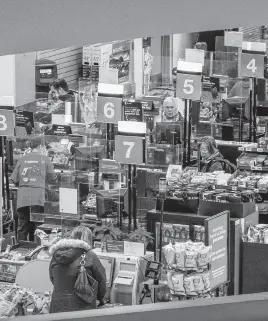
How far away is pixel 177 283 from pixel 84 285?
0.66 m

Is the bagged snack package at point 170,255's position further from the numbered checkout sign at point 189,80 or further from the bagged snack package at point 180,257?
the numbered checkout sign at point 189,80

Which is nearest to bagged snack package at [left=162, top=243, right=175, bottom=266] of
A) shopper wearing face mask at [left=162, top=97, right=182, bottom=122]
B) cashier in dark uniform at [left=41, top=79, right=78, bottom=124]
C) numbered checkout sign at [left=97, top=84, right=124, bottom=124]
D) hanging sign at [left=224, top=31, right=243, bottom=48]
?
numbered checkout sign at [left=97, top=84, right=124, bottom=124]

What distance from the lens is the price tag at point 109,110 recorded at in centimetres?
1009

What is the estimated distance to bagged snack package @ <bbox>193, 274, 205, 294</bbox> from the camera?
5.54 meters

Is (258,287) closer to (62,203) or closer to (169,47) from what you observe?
(62,203)

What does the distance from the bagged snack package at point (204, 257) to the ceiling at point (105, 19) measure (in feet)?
14.3

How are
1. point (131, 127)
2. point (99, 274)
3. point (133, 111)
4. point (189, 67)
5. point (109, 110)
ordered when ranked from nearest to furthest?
point (99, 274)
point (131, 127)
point (109, 110)
point (133, 111)
point (189, 67)

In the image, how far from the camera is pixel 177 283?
5.55m

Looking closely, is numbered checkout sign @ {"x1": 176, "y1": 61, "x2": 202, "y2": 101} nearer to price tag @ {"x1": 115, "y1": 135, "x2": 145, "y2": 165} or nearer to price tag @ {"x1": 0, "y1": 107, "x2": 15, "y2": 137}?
price tag @ {"x1": 0, "y1": 107, "x2": 15, "y2": 137}

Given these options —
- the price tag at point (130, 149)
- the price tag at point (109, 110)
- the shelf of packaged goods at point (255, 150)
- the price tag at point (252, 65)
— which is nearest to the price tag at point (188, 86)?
the shelf of packaged goods at point (255, 150)

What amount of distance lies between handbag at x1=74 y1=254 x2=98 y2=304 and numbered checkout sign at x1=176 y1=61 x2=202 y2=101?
565 centimetres

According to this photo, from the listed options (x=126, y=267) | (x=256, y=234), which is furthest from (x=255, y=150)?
(x=126, y=267)

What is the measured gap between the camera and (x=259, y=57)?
11781mm

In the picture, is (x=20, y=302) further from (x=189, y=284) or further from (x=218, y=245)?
(x=218, y=245)
